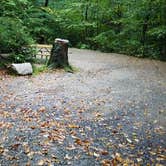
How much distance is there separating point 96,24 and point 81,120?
16997 mm

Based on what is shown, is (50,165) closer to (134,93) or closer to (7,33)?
(134,93)

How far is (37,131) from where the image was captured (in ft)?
19.3

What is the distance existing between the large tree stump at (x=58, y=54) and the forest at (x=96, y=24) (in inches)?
47.6

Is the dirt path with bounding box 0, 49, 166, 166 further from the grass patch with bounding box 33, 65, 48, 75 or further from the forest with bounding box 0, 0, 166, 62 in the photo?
the forest with bounding box 0, 0, 166, 62

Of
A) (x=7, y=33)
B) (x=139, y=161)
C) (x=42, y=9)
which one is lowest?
(x=139, y=161)

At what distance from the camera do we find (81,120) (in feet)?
21.8

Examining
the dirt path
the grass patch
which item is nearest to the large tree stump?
the grass patch

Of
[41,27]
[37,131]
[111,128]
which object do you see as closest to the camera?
[37,131]

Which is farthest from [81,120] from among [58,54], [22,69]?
[58,54]

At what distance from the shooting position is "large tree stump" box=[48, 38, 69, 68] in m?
12.8

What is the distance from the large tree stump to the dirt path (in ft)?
3.72

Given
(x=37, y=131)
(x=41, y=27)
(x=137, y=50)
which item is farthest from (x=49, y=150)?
(x=41, y=27)

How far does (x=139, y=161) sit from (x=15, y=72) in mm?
7619

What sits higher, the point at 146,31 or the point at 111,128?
the point at 146,31
